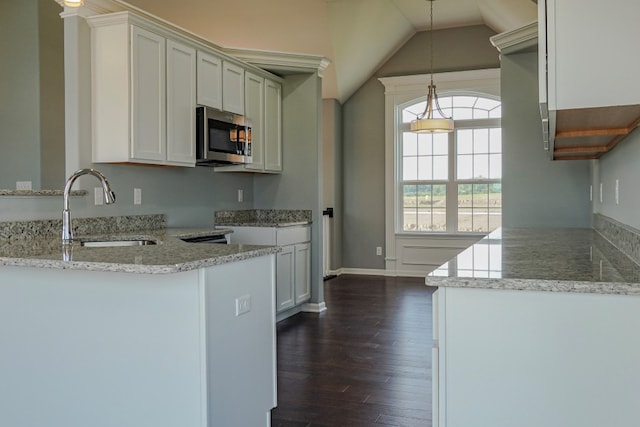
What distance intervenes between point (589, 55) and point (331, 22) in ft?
Answer: 15.4

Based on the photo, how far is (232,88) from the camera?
4.82 metres

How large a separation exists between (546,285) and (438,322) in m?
0.32

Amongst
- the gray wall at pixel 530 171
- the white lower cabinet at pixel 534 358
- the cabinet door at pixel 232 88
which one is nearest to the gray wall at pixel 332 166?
the cabinet door at pixel 232 88

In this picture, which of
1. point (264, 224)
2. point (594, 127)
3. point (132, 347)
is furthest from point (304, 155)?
point (132, 347)

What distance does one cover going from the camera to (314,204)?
220 inches

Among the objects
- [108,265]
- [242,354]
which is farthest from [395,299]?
[108,265]

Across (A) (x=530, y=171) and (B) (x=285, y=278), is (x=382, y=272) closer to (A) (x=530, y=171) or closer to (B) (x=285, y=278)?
(B) (x=285, y=278)

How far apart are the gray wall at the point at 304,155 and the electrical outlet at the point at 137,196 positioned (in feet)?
5.88

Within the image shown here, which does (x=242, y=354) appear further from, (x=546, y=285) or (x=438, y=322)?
(x=546, y=285)

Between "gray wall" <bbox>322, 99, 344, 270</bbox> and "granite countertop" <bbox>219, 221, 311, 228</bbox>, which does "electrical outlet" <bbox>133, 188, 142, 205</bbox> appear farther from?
"gray wall" <bbox>322, 99, 344, 270</bbox>

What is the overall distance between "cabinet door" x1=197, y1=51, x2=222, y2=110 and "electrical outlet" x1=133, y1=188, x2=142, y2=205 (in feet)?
2.75

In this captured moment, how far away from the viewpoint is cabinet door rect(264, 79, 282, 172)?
A: 5.43 meters

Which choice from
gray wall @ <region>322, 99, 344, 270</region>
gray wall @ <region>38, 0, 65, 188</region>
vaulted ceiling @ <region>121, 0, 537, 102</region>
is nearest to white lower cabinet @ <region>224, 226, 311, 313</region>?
gray wall @ <region>38, 0, 65, 188</region>

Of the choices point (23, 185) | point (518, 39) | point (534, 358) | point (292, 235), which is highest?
point (518, 39)
